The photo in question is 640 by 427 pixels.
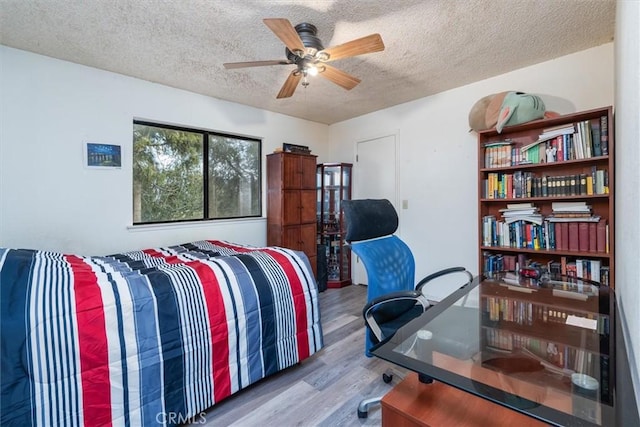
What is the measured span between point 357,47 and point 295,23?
0.53 metres

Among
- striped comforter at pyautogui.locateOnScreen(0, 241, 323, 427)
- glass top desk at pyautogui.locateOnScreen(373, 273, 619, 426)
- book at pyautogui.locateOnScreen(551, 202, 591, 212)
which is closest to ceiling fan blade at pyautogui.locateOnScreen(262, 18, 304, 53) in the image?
striped comforter at pyautogui.locateOnScreen(0, 241, 323, 427)

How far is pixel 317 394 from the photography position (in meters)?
1.80

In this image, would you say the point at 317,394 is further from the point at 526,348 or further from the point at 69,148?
the point at 69,148

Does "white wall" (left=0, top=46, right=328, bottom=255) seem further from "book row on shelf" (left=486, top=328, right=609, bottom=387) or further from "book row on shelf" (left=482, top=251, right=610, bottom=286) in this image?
"book row on shelf" (left=482, top=251, right=610, bottom=286)

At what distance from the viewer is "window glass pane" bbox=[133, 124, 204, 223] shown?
2893 millimetres

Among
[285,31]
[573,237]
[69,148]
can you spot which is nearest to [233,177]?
[69,148]

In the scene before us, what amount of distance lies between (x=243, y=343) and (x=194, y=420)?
46 cm

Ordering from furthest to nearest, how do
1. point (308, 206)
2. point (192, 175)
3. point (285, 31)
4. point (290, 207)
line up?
1. point (308, 206)
2. point (290, 207)
3. point (192, 175)
4. point (285, 31)

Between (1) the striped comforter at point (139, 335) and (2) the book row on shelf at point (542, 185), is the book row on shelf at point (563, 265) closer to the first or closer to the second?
(2) the book row on shelf at point (542, 185)

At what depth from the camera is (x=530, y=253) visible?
2535mm

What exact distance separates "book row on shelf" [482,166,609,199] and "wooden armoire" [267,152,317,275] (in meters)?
2.04

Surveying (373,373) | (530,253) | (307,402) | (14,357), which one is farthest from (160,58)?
(530,253)

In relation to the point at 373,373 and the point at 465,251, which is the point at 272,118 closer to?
the point at 465,251

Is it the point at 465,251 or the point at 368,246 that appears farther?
the point at 465,251
